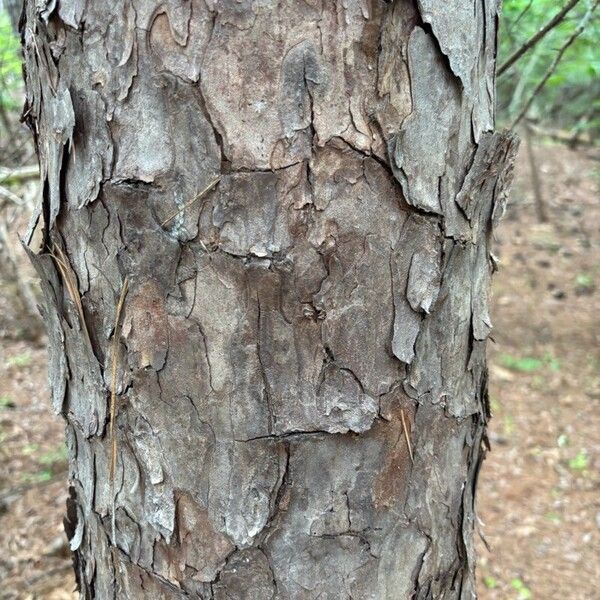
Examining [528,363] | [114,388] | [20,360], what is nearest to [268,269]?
[114,388]

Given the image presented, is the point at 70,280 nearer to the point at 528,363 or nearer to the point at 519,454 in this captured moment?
the point at 519,454

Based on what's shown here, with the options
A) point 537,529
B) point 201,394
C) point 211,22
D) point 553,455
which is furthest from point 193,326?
point 553,455

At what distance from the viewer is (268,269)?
2.40 ft

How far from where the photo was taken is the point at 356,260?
0.75m

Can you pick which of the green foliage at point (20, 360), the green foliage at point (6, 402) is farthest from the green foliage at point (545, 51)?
the green foliage at point (20, 360)

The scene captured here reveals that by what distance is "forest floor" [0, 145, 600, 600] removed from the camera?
3.06 meters

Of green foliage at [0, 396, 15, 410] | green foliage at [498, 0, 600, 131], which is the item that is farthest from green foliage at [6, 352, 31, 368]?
green foliage at [498, 0, 600, 131]

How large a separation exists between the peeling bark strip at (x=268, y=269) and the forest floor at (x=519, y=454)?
778 mm

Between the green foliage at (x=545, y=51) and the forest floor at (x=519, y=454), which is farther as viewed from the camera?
the forest floor at (x=519, y=454)

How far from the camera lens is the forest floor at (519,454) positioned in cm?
306

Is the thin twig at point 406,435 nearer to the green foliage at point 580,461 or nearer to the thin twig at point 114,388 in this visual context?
the thin twig at point 114,388

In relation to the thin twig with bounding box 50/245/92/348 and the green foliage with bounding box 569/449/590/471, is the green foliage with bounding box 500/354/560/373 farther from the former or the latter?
the thin twig with bounding box 50/245/92/348

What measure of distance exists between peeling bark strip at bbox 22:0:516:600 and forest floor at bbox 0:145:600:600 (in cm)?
78

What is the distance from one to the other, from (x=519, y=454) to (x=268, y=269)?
3.82m
